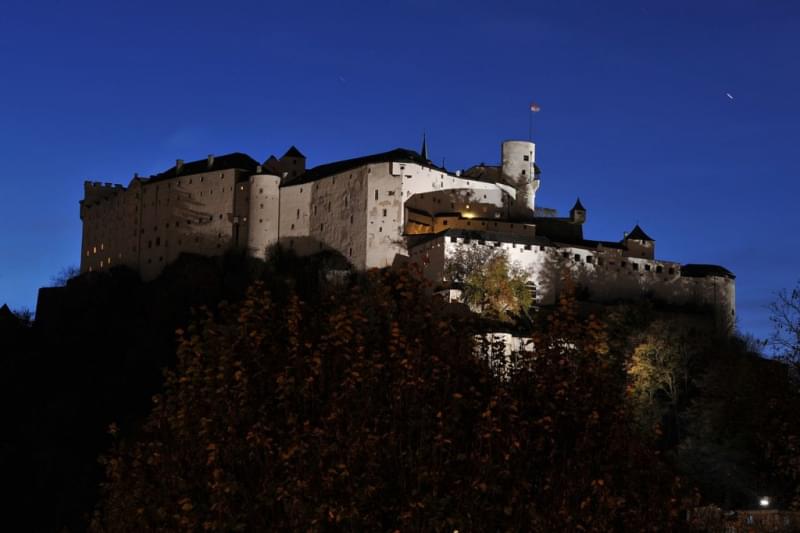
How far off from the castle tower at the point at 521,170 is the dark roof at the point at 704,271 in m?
12.3

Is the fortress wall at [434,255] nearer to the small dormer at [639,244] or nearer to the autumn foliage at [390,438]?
the small dormer at [639,244]

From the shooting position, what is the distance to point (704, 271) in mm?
90250

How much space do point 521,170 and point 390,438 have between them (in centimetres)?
7511

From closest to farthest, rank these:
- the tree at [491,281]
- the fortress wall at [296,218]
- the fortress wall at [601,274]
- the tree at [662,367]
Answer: the tree at [662,367] → the tree at [491,281] → the fortress wall at [601,274] → the fortress wall at [296,218]

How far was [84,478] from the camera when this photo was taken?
62.1 metres

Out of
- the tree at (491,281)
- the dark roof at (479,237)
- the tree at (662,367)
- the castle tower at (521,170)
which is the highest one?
the castle tower at (521,170)

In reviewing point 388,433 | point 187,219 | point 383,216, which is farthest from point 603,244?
point 388,433

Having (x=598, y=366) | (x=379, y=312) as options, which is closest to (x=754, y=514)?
(x=598, y=366)

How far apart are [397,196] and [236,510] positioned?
64524mm

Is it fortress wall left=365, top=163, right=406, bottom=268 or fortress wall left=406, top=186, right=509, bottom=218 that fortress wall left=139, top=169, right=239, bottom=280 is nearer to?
fortress wall left=365, top=163, right=406, bottom=268

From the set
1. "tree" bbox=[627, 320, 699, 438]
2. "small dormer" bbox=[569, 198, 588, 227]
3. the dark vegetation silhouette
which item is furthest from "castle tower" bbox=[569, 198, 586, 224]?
the dark vegetation silhouette

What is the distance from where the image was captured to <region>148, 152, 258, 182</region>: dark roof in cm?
9906

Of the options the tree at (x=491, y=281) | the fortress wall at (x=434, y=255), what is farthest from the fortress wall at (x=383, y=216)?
the tree at (x=491, y=281)

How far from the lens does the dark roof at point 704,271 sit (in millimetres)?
89500
